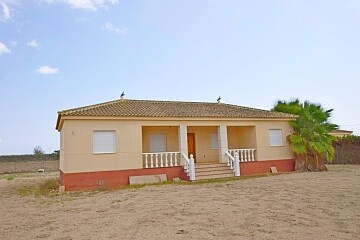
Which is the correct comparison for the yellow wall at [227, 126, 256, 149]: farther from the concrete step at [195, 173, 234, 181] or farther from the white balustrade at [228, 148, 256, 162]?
the concrete step at [195, 173, 234, 181]

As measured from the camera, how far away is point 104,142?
14820 millimetres

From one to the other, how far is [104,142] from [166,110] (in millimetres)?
4410

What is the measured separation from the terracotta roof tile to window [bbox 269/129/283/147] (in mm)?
962

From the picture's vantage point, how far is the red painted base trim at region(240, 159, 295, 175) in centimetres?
1781

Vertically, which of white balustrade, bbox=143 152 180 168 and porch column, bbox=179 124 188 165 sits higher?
porch column, bbox=179 124 188 165

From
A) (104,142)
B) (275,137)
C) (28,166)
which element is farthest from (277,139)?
(28,166)

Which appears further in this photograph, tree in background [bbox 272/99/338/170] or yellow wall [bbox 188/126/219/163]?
yellow wall [bbox 188/126/219/163]

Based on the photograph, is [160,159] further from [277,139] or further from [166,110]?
[277,139]

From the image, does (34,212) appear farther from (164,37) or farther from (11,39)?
(164,37)

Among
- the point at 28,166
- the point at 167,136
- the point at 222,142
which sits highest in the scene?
the point at 167,136

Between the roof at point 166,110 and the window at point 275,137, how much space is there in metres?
0.91

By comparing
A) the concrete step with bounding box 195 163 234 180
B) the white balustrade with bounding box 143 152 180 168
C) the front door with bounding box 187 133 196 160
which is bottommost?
the concrete step with bounding box 195 163 234 180

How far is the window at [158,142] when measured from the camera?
18156mm

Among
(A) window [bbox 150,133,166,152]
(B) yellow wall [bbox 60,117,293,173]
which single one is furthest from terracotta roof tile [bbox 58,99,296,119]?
(A) window [bbox 150,133,166,152]
